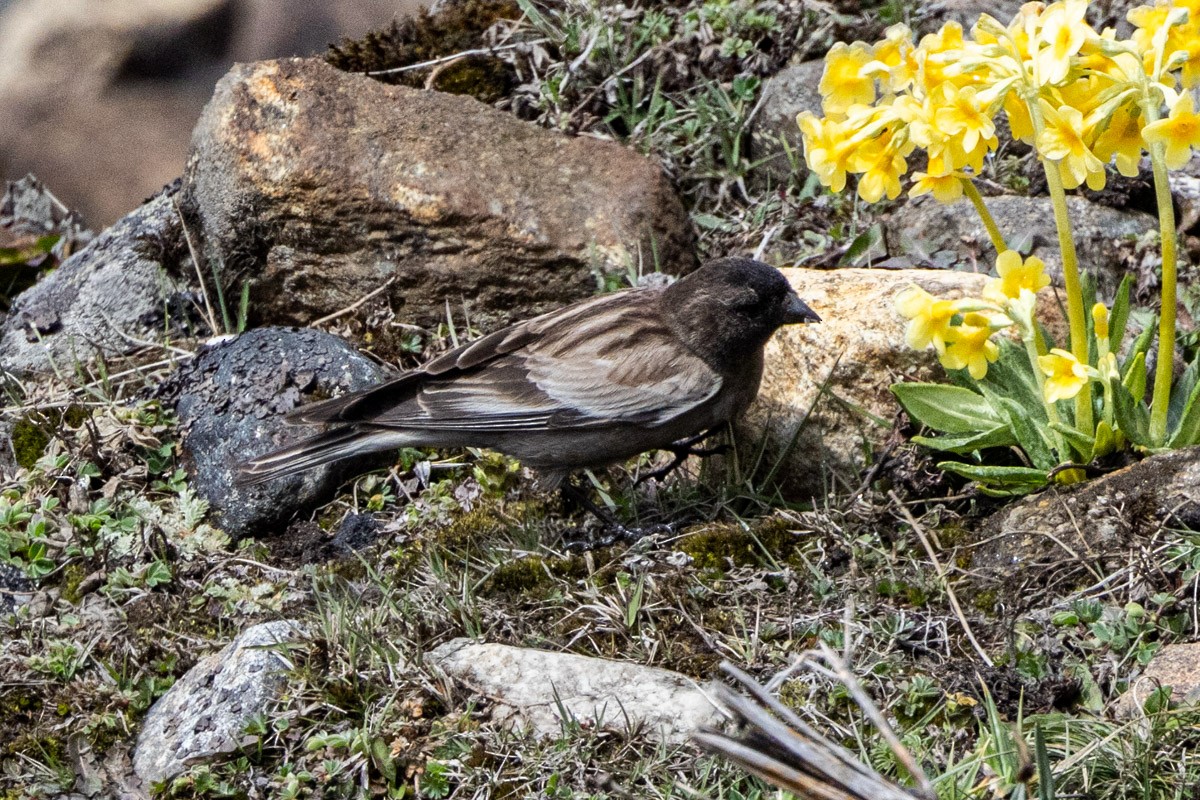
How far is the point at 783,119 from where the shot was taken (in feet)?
25.2

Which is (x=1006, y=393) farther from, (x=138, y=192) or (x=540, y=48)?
(x=138, y=192)

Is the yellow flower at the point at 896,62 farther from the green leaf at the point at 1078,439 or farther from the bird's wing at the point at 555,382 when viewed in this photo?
the bird's wing at the point at 555,382

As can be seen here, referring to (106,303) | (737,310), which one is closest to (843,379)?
(737,310)

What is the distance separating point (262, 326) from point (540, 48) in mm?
2419

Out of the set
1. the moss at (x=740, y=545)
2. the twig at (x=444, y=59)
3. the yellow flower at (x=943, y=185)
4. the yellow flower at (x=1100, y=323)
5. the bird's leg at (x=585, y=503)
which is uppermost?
the yellow flower at (x=943, y=185)

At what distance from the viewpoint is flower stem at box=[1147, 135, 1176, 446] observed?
4.38m

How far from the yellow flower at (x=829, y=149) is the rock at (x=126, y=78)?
5204 millimetres

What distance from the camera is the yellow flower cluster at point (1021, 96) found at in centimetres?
411

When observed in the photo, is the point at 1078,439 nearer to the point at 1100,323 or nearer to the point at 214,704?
the point at 1100,323

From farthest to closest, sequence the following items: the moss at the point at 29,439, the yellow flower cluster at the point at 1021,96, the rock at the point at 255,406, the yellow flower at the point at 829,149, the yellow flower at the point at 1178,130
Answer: the moss at the point at 29,439, the rock at the point at 255,406, the yellow flower at the point at 829,149, the yellow flower cluster at the point at 1021,96, the yellow flower at the point at 1178,130

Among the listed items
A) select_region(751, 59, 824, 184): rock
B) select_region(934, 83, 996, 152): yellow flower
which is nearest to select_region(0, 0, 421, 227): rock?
select_region(751, 59, 824, 184): rock

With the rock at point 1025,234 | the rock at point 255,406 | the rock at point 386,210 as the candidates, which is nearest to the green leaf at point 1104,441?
the rock at point 1025,234

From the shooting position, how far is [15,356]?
7.11 m

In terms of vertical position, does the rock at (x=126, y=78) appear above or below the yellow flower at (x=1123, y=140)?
below
